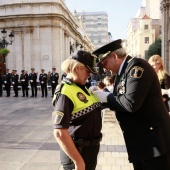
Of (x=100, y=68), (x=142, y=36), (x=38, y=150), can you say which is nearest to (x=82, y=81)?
(x=100, y=68)

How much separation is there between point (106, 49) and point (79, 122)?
700 millimetres

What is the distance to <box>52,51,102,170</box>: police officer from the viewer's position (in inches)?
94.0

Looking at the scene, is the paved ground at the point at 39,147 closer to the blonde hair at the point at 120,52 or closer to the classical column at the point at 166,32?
the blonde hair at the point at 120,52

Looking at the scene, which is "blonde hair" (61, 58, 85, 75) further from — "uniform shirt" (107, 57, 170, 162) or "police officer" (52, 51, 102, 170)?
"uniform shirt" (107, 57, 170, 162)

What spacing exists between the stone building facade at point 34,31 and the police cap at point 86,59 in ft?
94.3

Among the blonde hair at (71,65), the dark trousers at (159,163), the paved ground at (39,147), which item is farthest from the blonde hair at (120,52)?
the paved ground at (39,147)

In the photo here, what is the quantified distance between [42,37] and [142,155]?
2924 centimetres

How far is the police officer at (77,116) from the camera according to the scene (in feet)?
7.83

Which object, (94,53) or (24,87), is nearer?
(94,53)

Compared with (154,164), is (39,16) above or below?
above

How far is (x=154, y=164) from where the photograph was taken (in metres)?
2.62

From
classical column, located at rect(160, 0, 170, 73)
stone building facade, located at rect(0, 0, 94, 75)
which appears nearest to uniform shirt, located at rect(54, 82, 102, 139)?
classical column, located at rect(160, 0, 170, 73)

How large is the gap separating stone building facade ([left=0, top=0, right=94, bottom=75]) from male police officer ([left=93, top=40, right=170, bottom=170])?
94.1 ft

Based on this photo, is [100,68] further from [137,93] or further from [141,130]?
[141,130]
